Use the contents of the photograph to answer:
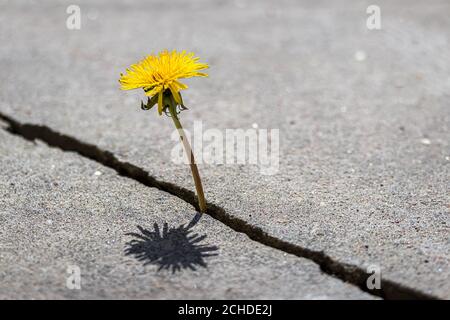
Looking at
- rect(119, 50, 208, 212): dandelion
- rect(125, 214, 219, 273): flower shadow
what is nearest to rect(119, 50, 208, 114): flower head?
rect(119, 50, 208, 212): dandelion

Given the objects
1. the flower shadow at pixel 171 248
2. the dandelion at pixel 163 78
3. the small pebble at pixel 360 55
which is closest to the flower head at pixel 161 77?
the dandelion at pixel 163 78

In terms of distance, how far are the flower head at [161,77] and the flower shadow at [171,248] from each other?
0.47m

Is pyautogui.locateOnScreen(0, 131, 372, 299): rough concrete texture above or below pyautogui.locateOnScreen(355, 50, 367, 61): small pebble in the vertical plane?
below

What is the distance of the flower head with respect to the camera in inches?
87.7

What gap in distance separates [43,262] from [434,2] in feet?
12.2

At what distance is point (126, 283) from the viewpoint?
2.17m

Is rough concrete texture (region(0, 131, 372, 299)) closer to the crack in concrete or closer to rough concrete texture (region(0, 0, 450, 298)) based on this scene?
the crack in concrete

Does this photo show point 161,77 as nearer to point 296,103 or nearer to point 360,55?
point 296,103

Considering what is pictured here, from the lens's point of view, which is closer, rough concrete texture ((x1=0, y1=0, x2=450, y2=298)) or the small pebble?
rough concrete texture ((x1=0, y1=0, x2=450, y2=298))

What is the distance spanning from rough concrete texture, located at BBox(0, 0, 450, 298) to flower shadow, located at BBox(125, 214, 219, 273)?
A: 0.75 feet

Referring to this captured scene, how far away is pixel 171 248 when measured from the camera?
232 cm

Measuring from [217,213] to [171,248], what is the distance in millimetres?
300
